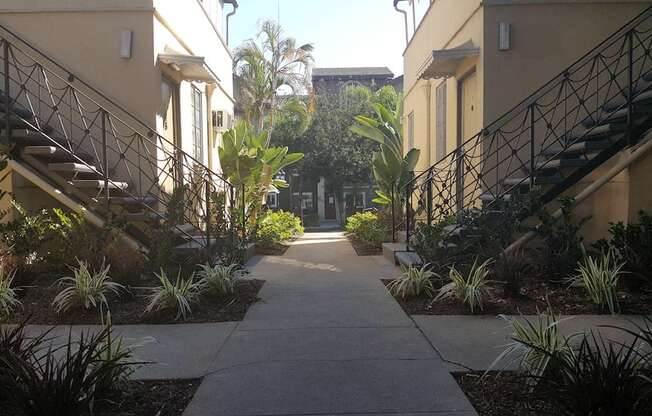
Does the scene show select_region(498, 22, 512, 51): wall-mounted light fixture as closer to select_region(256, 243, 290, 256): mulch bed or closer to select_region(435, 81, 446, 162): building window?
select_region(435, 81, 446, 162): building window

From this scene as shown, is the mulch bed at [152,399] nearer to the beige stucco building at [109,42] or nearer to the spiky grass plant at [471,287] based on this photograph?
the spiky grass plant at [471,287]

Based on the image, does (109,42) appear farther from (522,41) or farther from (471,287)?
(471,287)

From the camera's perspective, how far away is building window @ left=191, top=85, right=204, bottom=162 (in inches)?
488

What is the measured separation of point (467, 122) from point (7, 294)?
26.0 ft

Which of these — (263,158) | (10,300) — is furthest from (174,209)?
(263,158)

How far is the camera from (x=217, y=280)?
6395mm

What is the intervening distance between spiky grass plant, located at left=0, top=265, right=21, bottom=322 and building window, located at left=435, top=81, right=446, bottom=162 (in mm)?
8738

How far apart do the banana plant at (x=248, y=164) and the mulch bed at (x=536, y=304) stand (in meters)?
6.01

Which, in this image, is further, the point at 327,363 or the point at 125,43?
the point at 125,43

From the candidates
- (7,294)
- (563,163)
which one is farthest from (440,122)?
(7,294)

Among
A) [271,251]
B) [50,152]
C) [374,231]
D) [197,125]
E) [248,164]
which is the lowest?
[271,251]

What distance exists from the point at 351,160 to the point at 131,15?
1141 inches

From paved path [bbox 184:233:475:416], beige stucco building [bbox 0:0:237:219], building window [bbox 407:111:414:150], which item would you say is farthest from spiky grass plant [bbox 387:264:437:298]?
building window [bbox 407:111:414:150]

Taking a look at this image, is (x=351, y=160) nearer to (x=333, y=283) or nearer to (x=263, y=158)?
(x=263, y=158)
